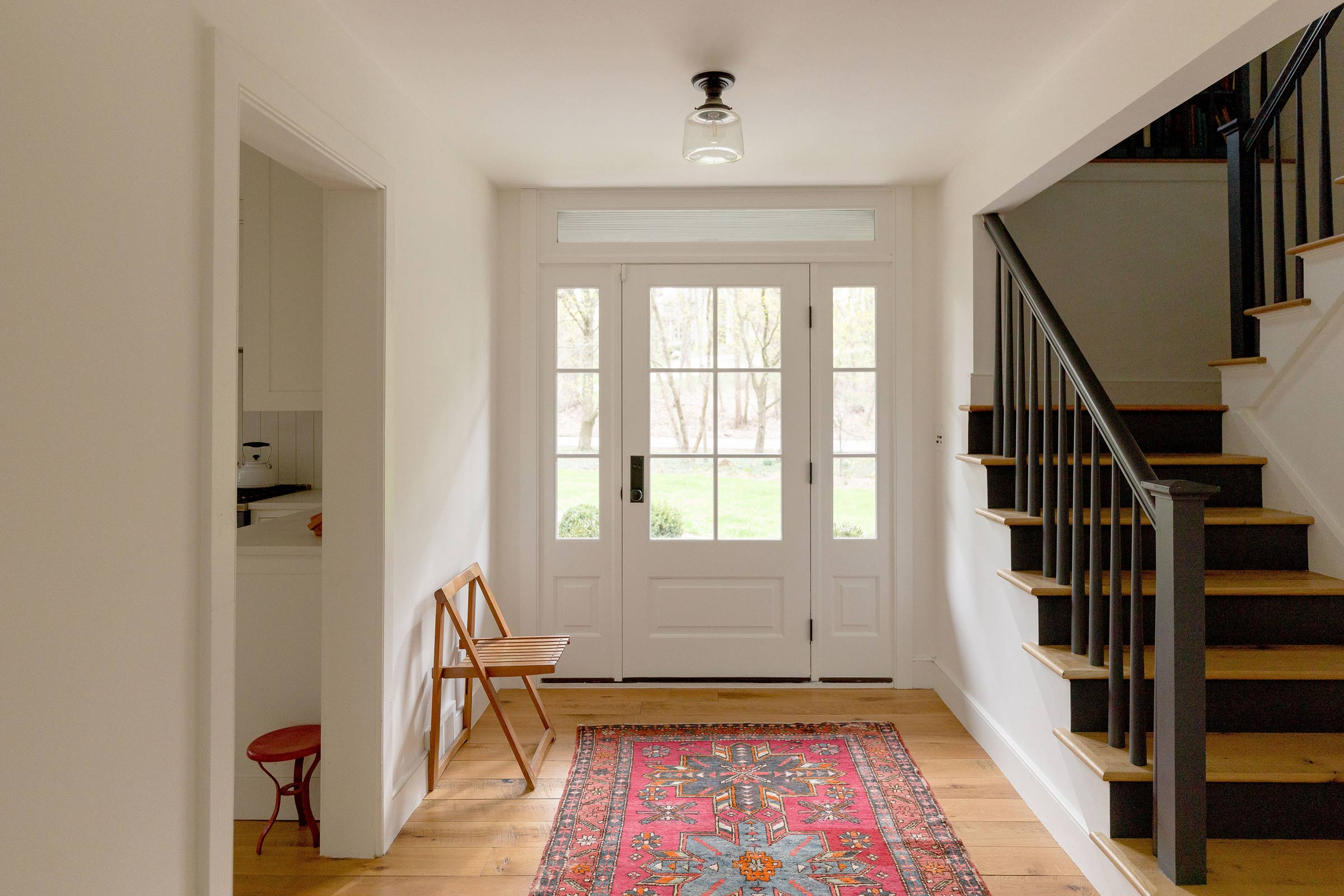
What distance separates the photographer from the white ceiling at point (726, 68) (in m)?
2.21

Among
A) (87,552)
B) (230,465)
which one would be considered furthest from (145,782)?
(230,465)

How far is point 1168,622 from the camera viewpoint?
1949 mm

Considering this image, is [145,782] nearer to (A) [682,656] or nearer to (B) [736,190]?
(A) [682,656]

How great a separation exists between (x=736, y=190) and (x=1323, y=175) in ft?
7.76

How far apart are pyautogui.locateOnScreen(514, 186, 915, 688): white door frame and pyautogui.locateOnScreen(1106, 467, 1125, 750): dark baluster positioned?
1.77 meters

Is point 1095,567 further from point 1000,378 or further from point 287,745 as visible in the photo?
point 287,745

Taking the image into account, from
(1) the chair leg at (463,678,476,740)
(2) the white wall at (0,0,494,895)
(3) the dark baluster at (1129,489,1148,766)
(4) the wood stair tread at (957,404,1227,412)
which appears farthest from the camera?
(1) the chair leg at (463,678,476,740)

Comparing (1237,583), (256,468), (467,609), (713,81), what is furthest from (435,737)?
(1237,583)

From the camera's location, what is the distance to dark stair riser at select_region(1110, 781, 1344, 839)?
7.00 ft

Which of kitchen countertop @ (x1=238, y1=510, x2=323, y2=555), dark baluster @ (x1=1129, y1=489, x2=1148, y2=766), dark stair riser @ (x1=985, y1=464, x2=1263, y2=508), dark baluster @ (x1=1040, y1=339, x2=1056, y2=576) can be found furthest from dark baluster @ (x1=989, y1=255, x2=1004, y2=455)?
kitchen countertop @ (x1=238, y1=510, x2=323, y2=555)

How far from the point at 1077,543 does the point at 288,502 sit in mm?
3259

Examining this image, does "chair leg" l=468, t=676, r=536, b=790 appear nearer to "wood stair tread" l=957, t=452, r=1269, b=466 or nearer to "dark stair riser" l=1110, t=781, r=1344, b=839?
"dark stair riser" l=1110, t=781, r=1344, b=839

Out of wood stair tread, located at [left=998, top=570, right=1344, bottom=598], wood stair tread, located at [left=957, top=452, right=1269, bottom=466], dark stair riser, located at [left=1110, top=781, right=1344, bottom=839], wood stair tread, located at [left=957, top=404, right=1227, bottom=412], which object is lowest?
dark stair riser, located at [left=1110, top=781, right=1344, bottom=839]

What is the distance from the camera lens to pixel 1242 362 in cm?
300
